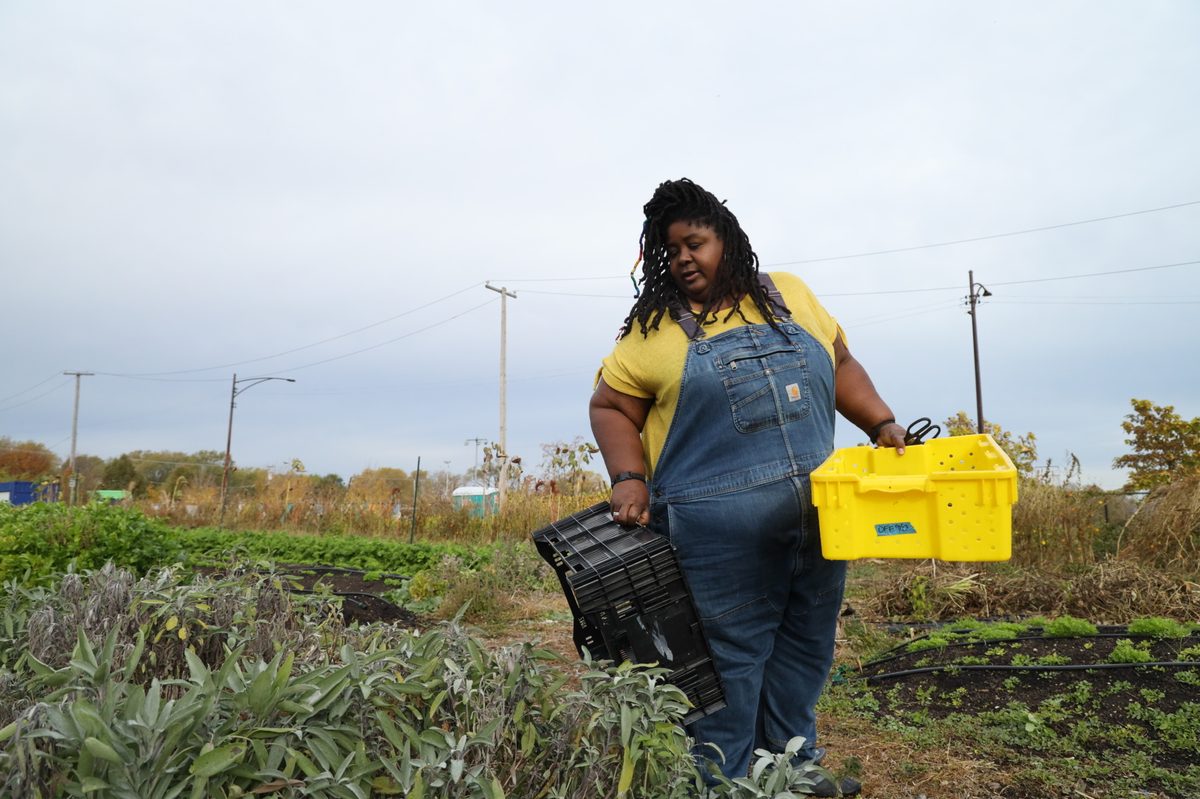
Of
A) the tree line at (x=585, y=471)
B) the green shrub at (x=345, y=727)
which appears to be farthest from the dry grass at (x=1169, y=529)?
the green shrub at (x=345, y=727)

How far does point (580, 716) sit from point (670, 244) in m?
1.60

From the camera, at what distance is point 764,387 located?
7.73 ft

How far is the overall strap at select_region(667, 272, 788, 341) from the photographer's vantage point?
2453mm

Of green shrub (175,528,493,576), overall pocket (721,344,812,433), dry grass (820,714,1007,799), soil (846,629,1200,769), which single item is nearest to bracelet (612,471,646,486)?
overall pocket (721,344,812,433)

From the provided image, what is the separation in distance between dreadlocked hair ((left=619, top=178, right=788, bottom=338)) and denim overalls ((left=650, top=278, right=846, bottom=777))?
12 cm

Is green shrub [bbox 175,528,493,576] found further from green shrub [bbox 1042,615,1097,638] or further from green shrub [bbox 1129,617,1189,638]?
green shrub [bbox 1129,617,1189,638]

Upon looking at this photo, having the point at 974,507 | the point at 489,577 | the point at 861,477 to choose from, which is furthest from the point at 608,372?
the point at 489,577

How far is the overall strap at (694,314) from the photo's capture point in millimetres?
2453

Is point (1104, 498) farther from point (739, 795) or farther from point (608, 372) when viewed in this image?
point (739, 795)

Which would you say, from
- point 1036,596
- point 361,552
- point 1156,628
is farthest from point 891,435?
point 361,552

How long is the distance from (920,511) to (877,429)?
555 mm

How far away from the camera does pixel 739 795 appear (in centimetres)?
150

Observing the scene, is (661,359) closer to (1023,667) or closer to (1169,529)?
(1023,667)

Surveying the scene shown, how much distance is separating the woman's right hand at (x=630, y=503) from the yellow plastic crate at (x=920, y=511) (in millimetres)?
491
